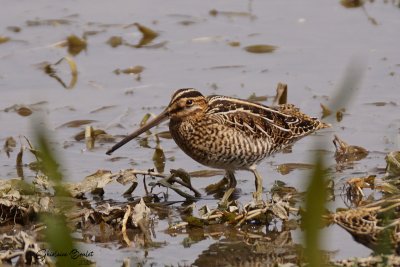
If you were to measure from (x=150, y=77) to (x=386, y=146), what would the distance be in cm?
277

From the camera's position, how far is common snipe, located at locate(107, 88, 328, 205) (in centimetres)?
628

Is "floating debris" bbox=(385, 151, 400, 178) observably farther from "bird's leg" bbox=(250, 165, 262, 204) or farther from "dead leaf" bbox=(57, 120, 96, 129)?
"dead leaf" bbox=(57, 120, 96, 129)

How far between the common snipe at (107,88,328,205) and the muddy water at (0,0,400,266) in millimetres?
→ 259

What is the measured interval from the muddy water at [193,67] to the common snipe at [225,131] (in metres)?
0.26

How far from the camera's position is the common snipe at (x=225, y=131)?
20.6ft

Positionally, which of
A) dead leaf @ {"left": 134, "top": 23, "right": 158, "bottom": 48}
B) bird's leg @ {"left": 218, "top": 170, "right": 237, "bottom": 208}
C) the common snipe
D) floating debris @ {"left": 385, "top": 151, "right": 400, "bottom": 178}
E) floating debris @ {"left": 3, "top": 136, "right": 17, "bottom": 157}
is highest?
the common snipe

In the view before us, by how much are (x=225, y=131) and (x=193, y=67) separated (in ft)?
10.7

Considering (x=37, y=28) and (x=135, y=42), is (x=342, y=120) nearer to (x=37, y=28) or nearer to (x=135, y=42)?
(x=135, y=42)

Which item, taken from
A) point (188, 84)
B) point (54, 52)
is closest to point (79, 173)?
point (188, 84)

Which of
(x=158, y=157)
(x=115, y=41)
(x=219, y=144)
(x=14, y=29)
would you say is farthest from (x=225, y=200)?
(x=14, y=29)

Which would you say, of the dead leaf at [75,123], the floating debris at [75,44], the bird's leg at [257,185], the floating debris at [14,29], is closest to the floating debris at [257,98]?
the dead leaf at [75,123]

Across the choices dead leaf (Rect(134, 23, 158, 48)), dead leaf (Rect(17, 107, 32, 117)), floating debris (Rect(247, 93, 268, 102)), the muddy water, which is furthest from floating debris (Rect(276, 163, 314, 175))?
dead leaf (Rect(134, 23, 158, 48))

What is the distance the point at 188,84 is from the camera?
9000 millimetres

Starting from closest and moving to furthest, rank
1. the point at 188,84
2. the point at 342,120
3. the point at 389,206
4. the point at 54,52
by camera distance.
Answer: the point at 389,206 → the point at 342,120 → the point at 188,84 → the point at 54,52
